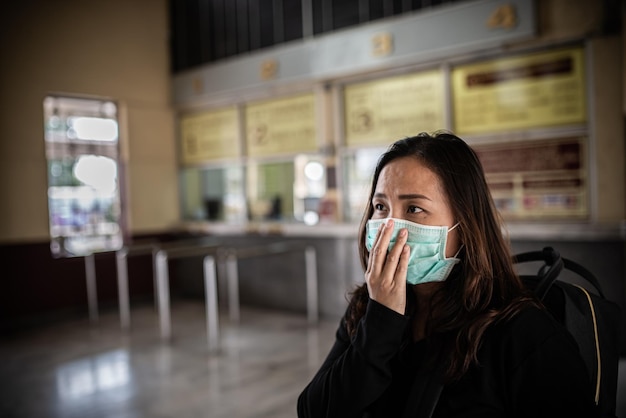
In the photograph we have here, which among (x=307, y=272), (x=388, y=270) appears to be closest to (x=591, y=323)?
(x=388, y=270)

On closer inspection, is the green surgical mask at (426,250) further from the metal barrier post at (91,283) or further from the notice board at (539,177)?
the metal barrier post at (91,283)

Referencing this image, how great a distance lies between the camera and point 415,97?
4.65 meters

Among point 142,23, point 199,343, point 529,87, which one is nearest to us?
point 529,87

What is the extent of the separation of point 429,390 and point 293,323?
4068 mm

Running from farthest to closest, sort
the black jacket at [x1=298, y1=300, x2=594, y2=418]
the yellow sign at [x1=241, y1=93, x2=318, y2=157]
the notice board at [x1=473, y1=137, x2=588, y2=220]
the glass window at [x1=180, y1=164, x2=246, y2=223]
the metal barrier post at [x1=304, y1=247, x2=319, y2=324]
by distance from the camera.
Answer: the glass window at [x1=180, y1=164, x2=246, y2=223] < the yellow sign at [x1=241, y1=93, x2=318, y2=157] < the metal barrier post at [x1=304, y1=247, x2=319, y2=324] < the notice board at [x1=473, y1=137, x2=588, y2=220] < the black jacket at [x1=298, y1=300, x2=594, y2=418]

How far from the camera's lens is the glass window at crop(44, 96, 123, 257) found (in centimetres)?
558

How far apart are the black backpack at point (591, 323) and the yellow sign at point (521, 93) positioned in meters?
3.07

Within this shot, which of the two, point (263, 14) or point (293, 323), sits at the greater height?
point (263, 14)

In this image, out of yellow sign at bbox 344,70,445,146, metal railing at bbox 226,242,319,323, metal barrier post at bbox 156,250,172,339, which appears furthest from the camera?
metal railing at bbox 226,242,319,323

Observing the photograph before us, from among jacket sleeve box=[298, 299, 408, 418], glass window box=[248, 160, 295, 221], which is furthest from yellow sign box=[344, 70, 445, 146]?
jacket sleeve box=[298, 299, 408, 418]

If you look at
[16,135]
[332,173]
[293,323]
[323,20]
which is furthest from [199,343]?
[323,20]

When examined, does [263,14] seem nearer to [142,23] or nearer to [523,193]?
[142,23]

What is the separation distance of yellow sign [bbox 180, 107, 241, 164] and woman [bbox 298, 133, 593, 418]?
16.1 feet

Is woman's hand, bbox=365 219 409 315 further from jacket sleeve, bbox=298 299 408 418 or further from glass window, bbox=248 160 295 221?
glass window, bbox=248 160 295 221
